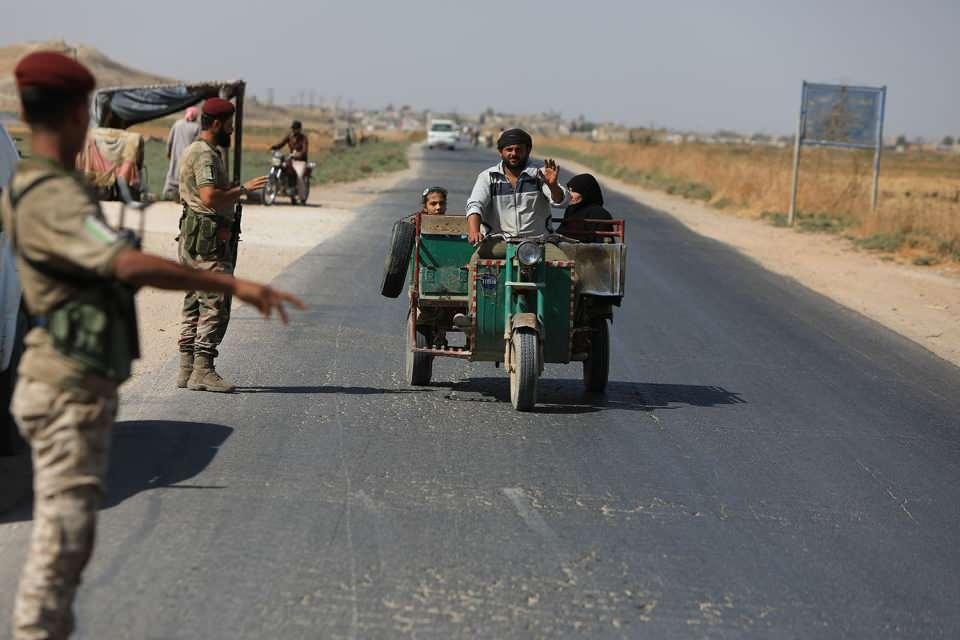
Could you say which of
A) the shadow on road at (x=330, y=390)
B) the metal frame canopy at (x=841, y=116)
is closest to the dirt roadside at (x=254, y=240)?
the shadow on road at (x=330, y=390)

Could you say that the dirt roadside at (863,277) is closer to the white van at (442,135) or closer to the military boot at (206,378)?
the military boot at (206,378)

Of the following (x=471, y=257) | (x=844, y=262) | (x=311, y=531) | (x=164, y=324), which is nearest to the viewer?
(x=311, y=531)

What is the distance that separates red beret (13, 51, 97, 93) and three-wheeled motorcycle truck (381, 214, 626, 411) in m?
5.29

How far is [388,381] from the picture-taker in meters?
10.0

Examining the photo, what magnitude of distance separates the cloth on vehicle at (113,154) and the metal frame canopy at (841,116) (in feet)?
52.9

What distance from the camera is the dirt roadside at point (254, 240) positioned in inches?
474

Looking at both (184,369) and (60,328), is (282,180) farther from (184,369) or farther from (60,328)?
(60,328)

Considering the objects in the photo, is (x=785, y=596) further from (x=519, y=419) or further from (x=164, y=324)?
(x=164, y=324)

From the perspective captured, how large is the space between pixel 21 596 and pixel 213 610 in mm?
1184

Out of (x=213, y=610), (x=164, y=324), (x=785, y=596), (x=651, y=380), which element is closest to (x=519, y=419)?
(x=651, y=380)

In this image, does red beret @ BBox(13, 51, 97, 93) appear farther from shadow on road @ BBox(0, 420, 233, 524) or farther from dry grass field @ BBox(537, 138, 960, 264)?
dry grass field @ BBox(537, 138, 960, 264)

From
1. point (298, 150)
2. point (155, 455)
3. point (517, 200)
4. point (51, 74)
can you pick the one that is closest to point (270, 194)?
point (298, 150)

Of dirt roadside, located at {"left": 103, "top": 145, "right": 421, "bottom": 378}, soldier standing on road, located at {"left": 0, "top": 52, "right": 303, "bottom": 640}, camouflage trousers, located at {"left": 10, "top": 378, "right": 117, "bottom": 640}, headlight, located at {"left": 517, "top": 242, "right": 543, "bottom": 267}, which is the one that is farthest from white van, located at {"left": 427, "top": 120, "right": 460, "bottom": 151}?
camouflage trousers, located at {"left": 10, "top": 378, "right": 117, "bottom": 640}

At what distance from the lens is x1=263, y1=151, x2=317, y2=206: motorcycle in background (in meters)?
28.5
